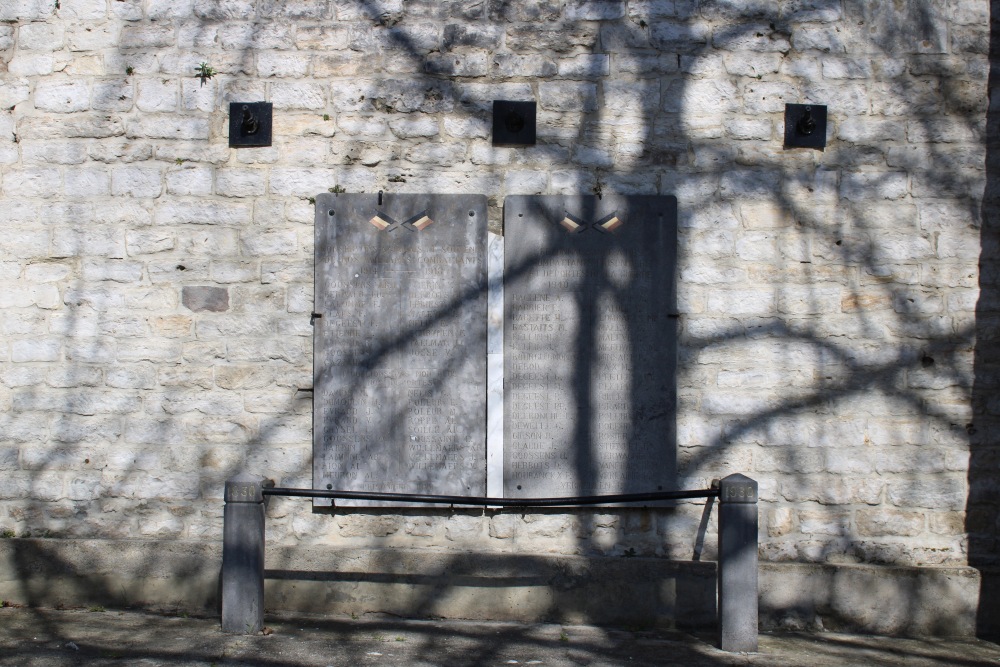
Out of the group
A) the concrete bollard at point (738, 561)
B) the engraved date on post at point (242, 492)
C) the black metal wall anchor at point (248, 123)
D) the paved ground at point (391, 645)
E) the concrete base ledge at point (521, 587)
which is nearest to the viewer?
the paved ground at point (391, 645)

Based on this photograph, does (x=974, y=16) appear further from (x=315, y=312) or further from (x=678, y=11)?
(x=315, y=312)

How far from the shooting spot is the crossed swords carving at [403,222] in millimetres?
5387

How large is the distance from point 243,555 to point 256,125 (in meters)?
2.32

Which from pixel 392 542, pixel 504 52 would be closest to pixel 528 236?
pixel 504 52

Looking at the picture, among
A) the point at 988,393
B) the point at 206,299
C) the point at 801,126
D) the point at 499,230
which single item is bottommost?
the point at 988,393

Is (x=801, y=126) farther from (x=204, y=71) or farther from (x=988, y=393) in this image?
(x=204, y=71)

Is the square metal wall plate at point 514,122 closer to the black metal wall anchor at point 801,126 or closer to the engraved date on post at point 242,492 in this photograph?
the black metal wall anchor at point 801,126

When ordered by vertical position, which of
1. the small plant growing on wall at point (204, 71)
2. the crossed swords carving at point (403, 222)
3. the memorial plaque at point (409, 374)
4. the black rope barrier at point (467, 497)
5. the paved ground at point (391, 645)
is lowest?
the paved ground at point (391, 645)

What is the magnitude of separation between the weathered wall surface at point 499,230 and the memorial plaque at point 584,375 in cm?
17

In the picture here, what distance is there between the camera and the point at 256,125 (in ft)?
17.8

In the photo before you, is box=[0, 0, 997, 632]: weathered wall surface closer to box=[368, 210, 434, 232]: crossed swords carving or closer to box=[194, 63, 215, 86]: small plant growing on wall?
box=[194, 63, 215, 86]: small plant growing on wall

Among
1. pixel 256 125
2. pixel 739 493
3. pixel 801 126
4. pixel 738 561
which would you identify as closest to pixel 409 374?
pixel 256 125

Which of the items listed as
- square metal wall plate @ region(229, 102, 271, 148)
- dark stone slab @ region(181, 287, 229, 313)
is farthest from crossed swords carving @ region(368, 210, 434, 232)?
dark stone slab @ region(181, 287, 229, 313)

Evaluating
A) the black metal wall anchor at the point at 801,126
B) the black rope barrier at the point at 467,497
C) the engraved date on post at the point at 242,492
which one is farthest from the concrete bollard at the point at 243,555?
the black metal wall anchor at the point at 801,126
